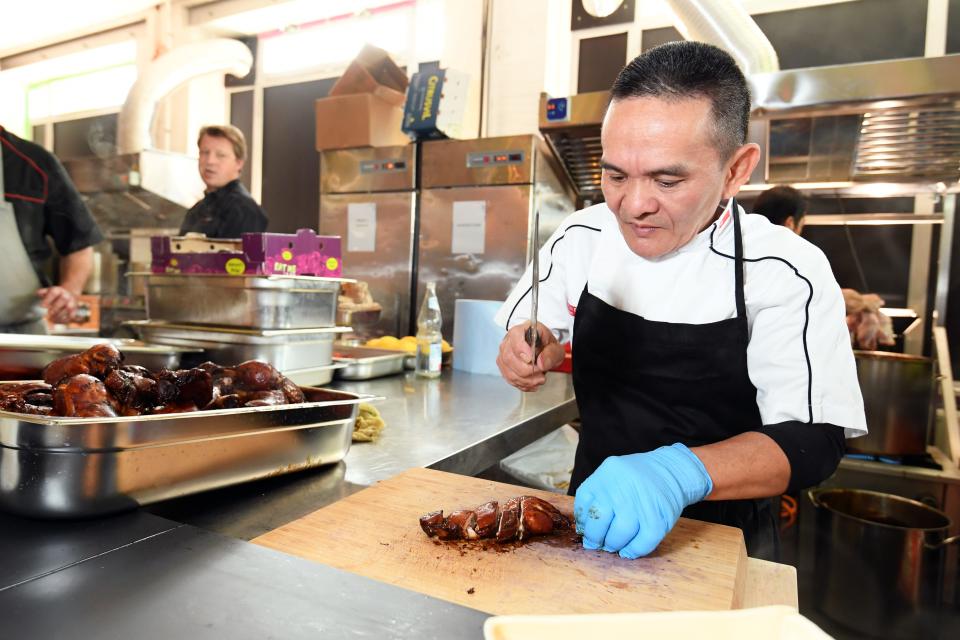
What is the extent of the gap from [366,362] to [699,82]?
1.55 metres

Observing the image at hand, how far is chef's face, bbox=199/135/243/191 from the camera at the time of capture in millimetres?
3820

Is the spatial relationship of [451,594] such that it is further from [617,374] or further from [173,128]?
[173,128]

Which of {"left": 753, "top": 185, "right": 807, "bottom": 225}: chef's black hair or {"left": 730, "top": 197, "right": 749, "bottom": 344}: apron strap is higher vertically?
{"left": 753, "top": 185, "right": 807, "bottom": 225}: chef's black hair

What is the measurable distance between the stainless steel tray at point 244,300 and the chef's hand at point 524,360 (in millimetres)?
844

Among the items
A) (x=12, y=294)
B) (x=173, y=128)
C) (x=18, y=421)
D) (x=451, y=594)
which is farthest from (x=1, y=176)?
(x=173, y=128)

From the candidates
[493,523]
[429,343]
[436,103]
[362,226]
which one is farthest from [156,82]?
[493,523]

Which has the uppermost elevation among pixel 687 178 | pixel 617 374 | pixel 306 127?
pixel 306 127

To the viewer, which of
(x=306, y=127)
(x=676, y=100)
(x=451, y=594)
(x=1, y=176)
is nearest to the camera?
(x=451, y=594)

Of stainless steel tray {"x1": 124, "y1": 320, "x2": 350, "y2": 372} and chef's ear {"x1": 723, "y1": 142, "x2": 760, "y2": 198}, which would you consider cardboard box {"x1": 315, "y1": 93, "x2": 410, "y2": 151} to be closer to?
stainless steel tray {"x1": 124, "y1": 320, "x2": 350, "y2": 372}

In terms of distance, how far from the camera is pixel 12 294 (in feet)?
8.96

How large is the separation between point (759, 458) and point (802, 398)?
163 mm

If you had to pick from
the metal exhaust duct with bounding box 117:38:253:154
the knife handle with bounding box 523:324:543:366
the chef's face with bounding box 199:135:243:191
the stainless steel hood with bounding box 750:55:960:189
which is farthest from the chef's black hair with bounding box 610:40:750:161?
the metal exhaust duct with bounding box 117:38:253:154

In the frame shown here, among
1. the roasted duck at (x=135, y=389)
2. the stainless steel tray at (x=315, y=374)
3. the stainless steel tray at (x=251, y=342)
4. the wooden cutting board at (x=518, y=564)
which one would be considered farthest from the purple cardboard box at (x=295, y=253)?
the wooden cutting board at (x=518, y=564)

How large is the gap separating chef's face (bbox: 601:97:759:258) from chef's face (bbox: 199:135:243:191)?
328 centimetres
